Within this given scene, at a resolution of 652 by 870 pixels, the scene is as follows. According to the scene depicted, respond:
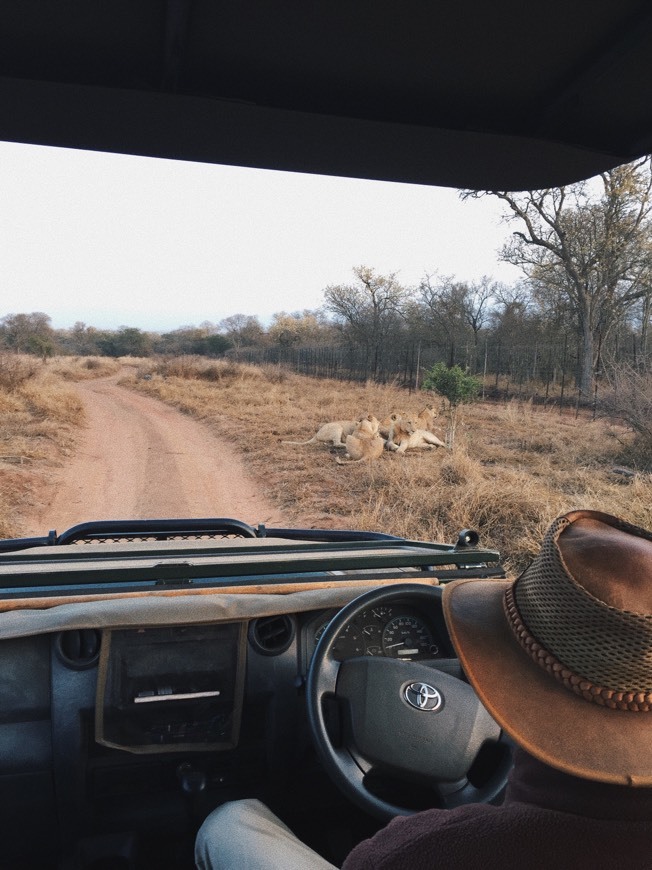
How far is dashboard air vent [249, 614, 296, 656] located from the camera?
2.17 m

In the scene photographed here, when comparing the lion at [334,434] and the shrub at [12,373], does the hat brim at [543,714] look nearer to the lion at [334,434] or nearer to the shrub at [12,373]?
the lion at [334,434]

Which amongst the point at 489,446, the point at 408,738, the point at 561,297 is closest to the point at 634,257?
the point at 561,297

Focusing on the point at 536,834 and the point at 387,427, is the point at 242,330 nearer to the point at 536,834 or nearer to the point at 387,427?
the point at 387,427

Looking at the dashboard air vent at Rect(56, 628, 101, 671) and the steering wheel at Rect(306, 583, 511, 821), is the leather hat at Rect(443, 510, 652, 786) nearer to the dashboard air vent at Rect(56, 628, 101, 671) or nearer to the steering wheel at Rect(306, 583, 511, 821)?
the steering wheel at Rect(306, 583, 511, 821)

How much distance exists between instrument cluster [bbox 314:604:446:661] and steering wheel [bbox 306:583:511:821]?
186 mm

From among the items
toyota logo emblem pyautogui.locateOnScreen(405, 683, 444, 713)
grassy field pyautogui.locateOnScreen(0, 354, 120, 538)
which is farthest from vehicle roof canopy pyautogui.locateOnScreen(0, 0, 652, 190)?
grassy field pyautogui.locateOnScreen(0, 354, 120, 538)

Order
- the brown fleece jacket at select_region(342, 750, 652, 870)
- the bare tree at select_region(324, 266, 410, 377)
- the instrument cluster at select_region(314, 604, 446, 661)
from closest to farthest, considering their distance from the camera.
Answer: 1. the brown fleece jacket at select_region(342, 750, 652, 870)
2. the instrument cluster at select_region(314, 604, 446, 661)
3. the bare tree at select_region(324, 266, 410, 377)

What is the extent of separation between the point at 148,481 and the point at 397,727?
796cm

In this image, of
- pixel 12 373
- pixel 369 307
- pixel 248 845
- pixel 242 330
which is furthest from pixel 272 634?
pixel 242 330

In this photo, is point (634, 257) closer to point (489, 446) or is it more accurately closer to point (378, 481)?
point (489, 446)

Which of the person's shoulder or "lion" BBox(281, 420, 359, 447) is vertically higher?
the person's shoulder

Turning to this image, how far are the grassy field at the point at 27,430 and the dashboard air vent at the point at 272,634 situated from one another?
547 cm

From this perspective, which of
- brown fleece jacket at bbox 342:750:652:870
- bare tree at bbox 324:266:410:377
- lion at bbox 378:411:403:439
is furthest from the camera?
bare tree at bbox 324:266:410:377

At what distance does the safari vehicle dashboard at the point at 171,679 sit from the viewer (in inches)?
78.6
